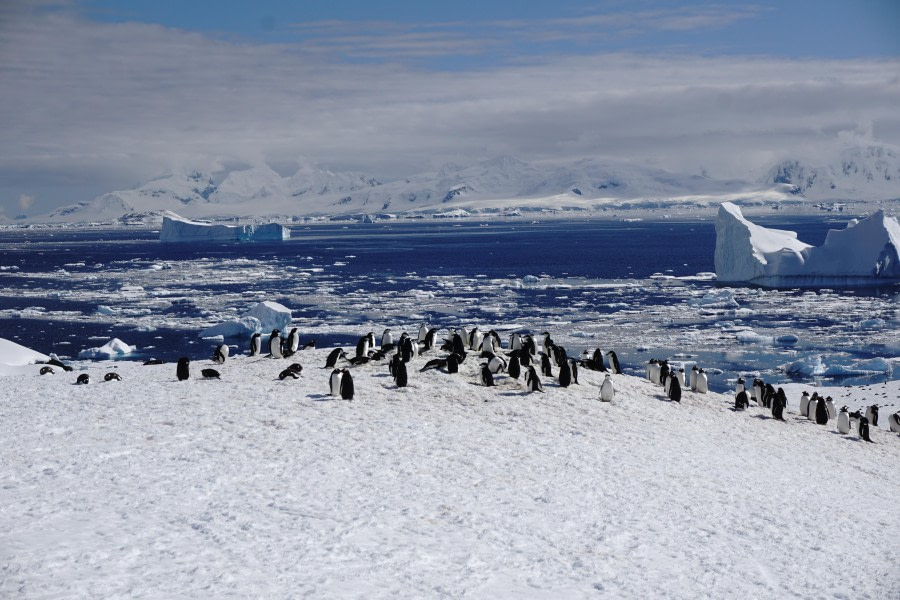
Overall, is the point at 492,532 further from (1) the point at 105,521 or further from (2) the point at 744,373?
(2) the point at 744,373

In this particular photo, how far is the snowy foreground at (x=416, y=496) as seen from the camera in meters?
9.98

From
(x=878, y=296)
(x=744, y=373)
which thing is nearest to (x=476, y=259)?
(x=878, y=296)

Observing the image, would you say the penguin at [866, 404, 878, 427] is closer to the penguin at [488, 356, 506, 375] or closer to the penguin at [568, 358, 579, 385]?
the penguin at [568, 358, 579, 385]

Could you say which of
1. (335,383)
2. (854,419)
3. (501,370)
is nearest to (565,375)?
(501,370)

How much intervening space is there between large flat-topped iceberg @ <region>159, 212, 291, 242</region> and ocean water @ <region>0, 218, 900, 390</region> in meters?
53.8

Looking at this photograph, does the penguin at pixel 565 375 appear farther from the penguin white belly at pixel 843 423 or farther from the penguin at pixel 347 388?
the penguin white belly at pixel 843 423

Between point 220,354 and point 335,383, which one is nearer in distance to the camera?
point 335,383

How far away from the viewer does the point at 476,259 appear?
104125mm

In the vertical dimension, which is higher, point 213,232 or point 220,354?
point 213,232

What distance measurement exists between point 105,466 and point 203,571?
169 inches

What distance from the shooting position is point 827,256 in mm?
65938

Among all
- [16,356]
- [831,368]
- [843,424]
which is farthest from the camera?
[831,368]

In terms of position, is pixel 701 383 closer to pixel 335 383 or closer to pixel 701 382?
pixel 701 382

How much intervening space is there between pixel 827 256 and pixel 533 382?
178 ft
